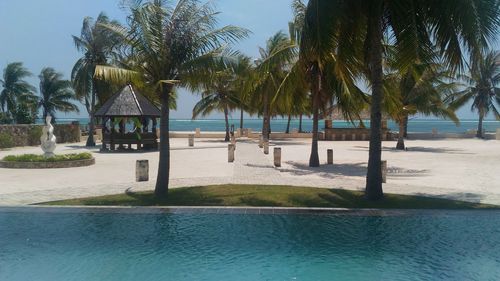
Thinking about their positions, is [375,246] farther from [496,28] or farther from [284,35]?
[284,35]

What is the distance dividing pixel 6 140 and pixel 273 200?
25830mm

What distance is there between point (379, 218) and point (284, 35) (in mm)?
26017

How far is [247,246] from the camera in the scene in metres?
8.48

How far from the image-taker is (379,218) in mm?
10492

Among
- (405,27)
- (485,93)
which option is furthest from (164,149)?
(485,93)

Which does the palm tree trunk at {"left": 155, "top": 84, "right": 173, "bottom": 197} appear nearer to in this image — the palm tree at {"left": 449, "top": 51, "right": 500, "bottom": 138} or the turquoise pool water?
the turquoise pool water

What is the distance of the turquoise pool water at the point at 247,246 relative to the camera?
7.20m

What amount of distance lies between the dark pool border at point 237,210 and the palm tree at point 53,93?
34.9 m

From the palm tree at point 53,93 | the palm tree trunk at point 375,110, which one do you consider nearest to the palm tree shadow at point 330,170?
the palm tree trunk at point 375,110

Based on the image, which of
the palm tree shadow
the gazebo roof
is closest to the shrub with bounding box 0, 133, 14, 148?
the gazebo roof

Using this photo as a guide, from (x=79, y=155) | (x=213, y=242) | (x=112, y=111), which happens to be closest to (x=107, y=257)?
(x=213, y=242)

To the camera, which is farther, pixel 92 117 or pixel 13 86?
pixel 13 86

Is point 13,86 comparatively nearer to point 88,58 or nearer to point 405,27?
point 88,58

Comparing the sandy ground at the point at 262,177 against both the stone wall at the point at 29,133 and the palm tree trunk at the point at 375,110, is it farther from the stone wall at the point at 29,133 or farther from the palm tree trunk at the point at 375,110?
the stone wall at the point at 29,133
